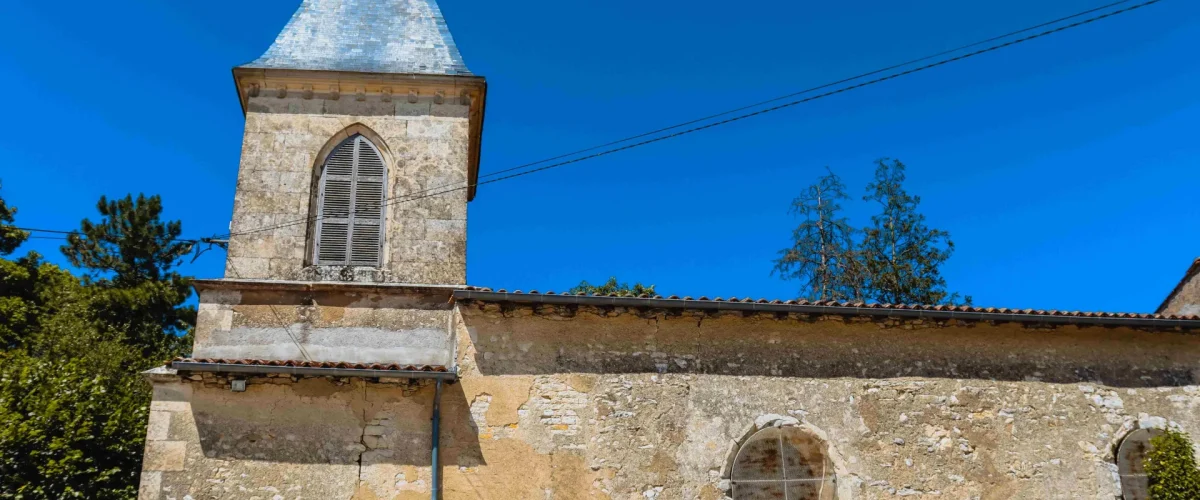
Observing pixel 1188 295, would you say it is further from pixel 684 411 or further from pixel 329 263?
pixel 329 263

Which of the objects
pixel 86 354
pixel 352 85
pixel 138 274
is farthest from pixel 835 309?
pixel 138 274

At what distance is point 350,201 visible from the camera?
12.1 meters

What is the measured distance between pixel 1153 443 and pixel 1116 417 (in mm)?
476

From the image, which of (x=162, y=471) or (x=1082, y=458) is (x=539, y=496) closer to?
(x=162, y=471)

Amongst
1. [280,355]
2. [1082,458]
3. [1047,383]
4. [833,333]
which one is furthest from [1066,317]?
[280,355]

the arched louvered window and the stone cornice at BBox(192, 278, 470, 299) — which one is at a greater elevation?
the arched louvered window

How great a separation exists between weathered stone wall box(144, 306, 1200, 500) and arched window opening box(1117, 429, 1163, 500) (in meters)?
0.16

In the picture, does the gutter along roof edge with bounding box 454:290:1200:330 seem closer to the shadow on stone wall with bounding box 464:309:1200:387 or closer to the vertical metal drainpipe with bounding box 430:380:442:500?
the shadow on stone wall with bounding box 464:309:1200:387

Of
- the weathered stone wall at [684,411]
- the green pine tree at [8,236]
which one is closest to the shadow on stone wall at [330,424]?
the weathered stone wall at [684,411]

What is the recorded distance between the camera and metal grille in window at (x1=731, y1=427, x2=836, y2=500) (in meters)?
9.77

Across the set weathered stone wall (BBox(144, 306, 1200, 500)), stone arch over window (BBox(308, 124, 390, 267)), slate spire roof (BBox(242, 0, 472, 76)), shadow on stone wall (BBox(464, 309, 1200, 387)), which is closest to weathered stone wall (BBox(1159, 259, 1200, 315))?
shadow on stone wall (BBox(464, 309, 1200, 387))

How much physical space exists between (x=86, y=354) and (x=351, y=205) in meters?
13.0

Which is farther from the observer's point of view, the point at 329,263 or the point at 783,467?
the point at 329,263

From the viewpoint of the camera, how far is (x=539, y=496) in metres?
9.30
